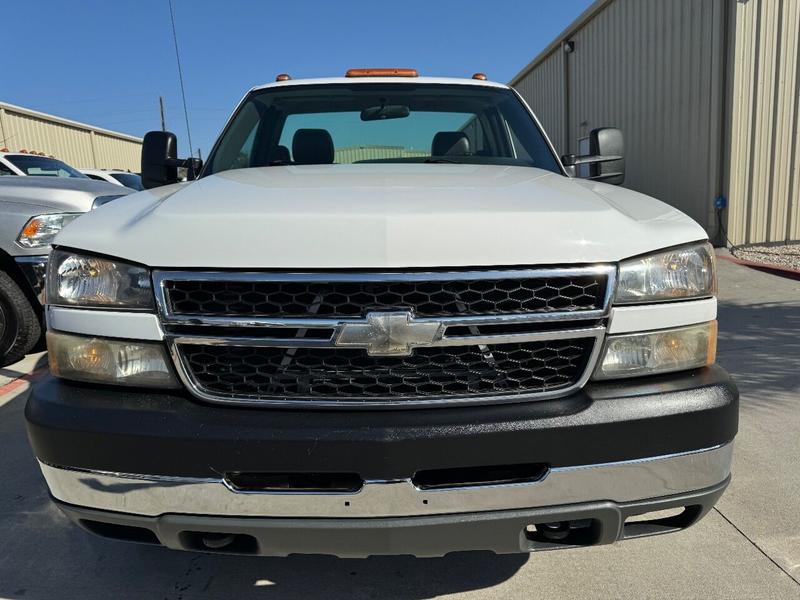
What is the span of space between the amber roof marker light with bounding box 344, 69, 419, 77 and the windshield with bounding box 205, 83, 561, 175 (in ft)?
0.71

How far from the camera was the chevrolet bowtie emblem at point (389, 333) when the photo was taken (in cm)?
152

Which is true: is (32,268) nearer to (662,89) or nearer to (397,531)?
(397,531)

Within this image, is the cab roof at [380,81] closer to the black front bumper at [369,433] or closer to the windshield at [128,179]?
the black front bumper at [369,433]

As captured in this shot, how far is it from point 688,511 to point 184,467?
1.40 m

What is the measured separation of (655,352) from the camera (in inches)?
65.1

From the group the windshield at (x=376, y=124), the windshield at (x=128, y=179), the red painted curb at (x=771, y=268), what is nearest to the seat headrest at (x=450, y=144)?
the windshield at (x=376, y=124)

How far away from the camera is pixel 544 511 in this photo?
5.02ft

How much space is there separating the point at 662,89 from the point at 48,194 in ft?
30.2

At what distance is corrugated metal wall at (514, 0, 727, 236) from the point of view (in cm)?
873

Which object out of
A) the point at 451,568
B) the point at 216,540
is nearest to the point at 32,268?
the point at 216,540

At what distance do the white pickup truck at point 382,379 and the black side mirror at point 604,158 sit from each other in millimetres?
1391

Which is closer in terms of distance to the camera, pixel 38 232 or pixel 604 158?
pixel 604 158

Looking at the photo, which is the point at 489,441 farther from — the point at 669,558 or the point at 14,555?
the point at 14,555

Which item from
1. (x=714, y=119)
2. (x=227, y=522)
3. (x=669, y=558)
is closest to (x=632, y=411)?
(x=669, y=558)
